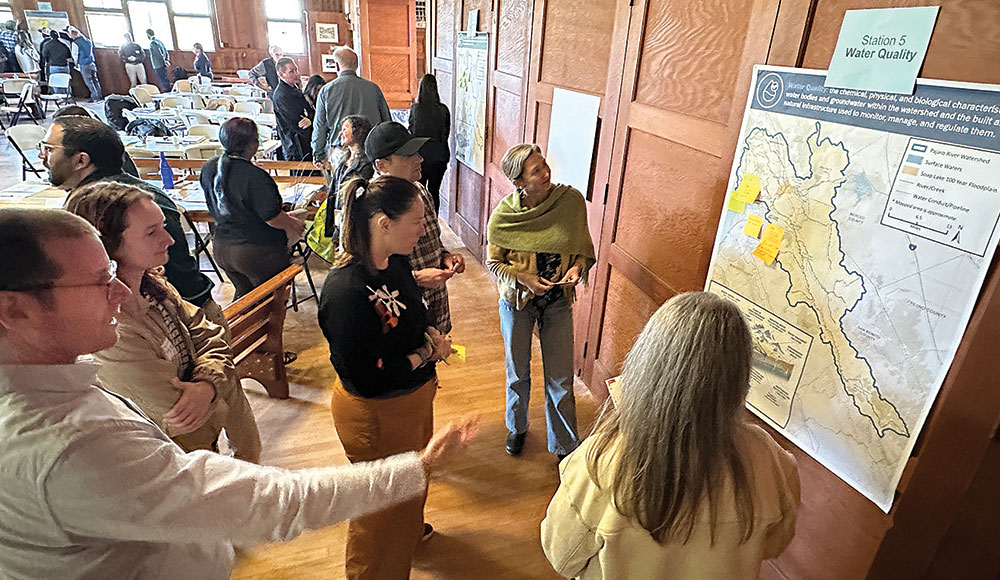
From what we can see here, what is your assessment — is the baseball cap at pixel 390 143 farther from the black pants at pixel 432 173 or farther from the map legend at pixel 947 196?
the black pants at pixel 432 173

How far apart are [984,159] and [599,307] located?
1.95 m

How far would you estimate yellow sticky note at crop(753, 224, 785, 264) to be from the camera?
5.82ft

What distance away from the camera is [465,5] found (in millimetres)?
4809

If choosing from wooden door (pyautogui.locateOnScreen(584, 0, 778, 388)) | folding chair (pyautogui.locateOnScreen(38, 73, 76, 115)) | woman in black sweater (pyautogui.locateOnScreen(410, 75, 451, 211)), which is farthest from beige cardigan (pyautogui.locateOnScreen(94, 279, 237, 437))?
folding chair (pyautogui.locateOnScreen(38, 73, 76, 115))

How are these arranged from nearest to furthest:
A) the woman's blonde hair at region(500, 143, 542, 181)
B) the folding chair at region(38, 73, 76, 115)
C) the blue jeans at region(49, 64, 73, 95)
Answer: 1. the woman's blonde hair at region(500, 143, 542, 181)
2. the folding chair at region(38, 73, 76, 115)
3. the blue jeans at region(49, 64, 73, 95)

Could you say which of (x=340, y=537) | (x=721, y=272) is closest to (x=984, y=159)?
(x=721, y=272)

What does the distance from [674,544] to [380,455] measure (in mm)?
1012

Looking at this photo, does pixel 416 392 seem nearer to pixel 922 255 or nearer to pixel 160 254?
pixel 160 254

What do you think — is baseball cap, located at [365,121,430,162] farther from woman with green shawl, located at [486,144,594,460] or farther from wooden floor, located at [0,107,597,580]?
wooden floor, located at [0,107,597,580]

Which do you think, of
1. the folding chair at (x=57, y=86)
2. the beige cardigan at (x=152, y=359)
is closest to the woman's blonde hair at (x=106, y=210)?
the beige cardigan at (x=152, y=359)

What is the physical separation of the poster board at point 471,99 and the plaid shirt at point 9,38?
1192cm

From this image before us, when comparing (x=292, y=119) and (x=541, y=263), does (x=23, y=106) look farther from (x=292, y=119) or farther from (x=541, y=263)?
(x=541, y=263)

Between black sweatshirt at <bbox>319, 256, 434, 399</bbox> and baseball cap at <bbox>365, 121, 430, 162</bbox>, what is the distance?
0.93 meters

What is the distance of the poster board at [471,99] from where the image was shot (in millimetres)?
4543
